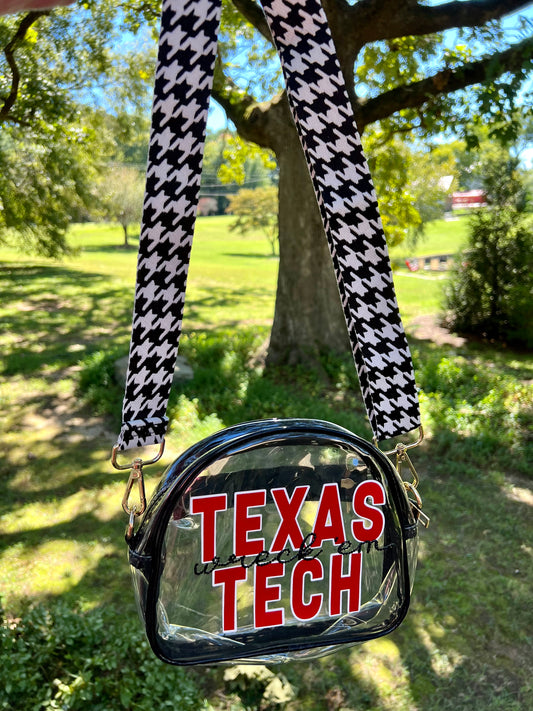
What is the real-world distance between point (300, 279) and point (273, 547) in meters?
6.37

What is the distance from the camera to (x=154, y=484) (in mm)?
4898

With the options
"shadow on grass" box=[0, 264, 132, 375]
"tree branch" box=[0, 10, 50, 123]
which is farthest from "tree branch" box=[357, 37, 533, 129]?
"shadow on grass" box=[0, 264, 132, 375]

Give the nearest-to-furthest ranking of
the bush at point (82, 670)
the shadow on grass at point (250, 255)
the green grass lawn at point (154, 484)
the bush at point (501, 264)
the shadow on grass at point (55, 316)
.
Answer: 1. the bush at point (82, 670)
2. the green grass lawn at point (154, 484)
3. the shadow on grass at point (55, 316)
4. the bush at point (501, 264)
5. the shadow on grass at point (250, 255)

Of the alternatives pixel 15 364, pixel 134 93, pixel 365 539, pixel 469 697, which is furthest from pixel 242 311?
pixel 365 539

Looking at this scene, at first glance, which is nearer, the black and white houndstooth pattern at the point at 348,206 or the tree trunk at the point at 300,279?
the black and white houndstooth pattern at the point at 348,206

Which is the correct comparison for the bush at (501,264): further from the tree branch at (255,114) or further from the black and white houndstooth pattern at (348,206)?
the black and white houndstooth pattern at (348,206)

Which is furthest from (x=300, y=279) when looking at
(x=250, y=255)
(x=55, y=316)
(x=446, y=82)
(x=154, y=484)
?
(x=250, y=255)

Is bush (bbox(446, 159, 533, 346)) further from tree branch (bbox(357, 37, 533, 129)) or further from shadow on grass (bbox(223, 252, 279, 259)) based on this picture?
shadow on grass (bbox(223, 252, 279, 259))

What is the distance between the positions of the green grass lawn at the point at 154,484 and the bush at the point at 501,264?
51 centimetres

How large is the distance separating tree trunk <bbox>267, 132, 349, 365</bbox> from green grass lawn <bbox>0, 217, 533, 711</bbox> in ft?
1.23

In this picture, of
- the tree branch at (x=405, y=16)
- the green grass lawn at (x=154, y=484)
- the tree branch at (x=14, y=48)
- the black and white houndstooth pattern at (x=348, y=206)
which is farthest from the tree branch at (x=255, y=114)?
the black and white houndstooth pattern at (x=348, y=206)

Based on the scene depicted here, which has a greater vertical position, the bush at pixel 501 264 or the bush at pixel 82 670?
the bush at pixel 501 264

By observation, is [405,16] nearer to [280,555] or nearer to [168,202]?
[168,202]

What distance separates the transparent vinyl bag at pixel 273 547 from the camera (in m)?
1.09
